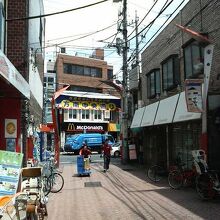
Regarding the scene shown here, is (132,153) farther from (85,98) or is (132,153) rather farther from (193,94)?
(85,98)

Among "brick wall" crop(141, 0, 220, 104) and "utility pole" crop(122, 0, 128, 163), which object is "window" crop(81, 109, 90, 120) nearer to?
"utility pole" crop(122, 0, 128, 163)

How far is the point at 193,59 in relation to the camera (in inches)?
746

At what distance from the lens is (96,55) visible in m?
72.8

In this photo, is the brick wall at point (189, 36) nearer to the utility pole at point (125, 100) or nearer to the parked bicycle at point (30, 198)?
the utility pole at point (125, 100)

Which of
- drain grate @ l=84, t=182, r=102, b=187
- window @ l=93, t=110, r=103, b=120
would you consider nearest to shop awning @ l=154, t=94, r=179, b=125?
drain grate @ l=84, t=182, r=102, b=187

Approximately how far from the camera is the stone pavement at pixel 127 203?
11469mm

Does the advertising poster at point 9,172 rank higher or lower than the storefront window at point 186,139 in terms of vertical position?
lower

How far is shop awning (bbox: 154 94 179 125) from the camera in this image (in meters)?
19.9

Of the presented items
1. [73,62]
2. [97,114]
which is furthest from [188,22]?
[73,62]

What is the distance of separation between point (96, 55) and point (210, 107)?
58002mm

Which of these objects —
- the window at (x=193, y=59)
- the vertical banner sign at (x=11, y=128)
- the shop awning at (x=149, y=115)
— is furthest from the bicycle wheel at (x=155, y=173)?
the vertical banner sign at (x=11, y=128)

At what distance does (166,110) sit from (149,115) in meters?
4.51

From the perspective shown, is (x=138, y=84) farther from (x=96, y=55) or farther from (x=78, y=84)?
(x=96, y=55)

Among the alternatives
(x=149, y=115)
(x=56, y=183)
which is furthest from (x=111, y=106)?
(x=56, y=183)
